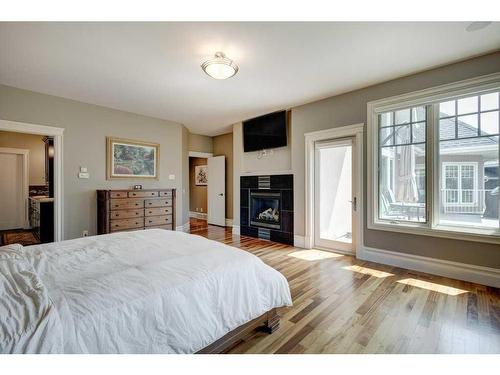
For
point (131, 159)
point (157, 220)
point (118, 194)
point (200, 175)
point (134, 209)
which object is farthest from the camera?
point (200, 175)

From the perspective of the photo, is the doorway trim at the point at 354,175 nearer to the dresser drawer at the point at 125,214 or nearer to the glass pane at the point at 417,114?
the glass pane at the point at 417,114

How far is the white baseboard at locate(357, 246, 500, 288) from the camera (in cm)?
268

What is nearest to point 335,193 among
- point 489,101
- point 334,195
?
point 334,195

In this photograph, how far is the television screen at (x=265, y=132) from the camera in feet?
15.3

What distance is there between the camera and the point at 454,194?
296 centimetres

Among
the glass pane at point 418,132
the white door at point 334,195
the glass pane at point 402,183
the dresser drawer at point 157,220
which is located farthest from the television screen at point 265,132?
the dresser drawer at point 157,220

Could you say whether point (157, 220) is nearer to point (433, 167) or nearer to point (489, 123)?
point (433, 167)

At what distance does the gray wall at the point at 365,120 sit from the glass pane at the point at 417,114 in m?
0.27

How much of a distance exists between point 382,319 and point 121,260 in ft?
6.93

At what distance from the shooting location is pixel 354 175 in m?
3.78

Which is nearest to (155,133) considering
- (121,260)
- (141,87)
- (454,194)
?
(141,87)

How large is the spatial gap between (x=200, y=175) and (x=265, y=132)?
11.8ft

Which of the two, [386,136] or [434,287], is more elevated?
[386,136]

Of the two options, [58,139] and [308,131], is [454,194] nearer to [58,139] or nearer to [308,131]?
[308,131]
